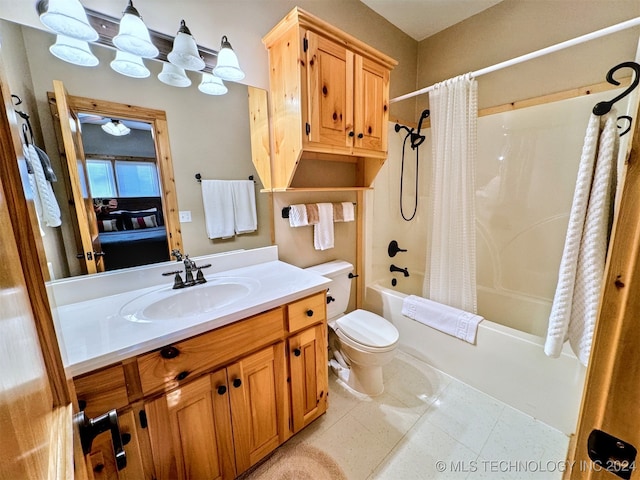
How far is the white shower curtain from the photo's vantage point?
1752 mm

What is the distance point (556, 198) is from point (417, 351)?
4.81 ft

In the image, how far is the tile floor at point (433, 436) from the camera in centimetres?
125

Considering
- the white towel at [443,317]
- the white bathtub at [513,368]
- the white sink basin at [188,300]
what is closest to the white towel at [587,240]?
the white bathtub at [513,368]

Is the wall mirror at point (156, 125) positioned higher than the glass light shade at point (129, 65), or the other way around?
the glass light shade at point (129, 65)

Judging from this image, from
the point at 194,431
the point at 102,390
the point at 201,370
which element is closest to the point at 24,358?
the point at 102,390

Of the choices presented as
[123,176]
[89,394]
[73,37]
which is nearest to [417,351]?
[89,394]

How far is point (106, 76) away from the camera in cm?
111

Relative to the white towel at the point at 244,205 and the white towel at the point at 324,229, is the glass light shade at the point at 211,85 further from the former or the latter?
the white towel at the point at 324,229

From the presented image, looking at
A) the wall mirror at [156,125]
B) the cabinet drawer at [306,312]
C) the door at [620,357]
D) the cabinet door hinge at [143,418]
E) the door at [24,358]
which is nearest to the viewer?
the door at [24,358]

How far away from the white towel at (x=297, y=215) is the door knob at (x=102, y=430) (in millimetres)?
1285

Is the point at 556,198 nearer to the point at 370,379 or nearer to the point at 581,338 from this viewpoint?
the point at 581,338

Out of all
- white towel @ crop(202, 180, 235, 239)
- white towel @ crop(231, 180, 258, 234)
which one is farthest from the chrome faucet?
white towel @ crop(231, 180, 258, 234)

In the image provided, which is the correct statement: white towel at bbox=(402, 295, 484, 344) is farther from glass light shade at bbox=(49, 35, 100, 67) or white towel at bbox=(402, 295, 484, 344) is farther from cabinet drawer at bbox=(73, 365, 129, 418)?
glass light shade at bbox=(49, 35, 100, 67)

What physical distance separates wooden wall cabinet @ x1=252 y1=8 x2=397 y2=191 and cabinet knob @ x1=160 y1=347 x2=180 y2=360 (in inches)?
38.2
